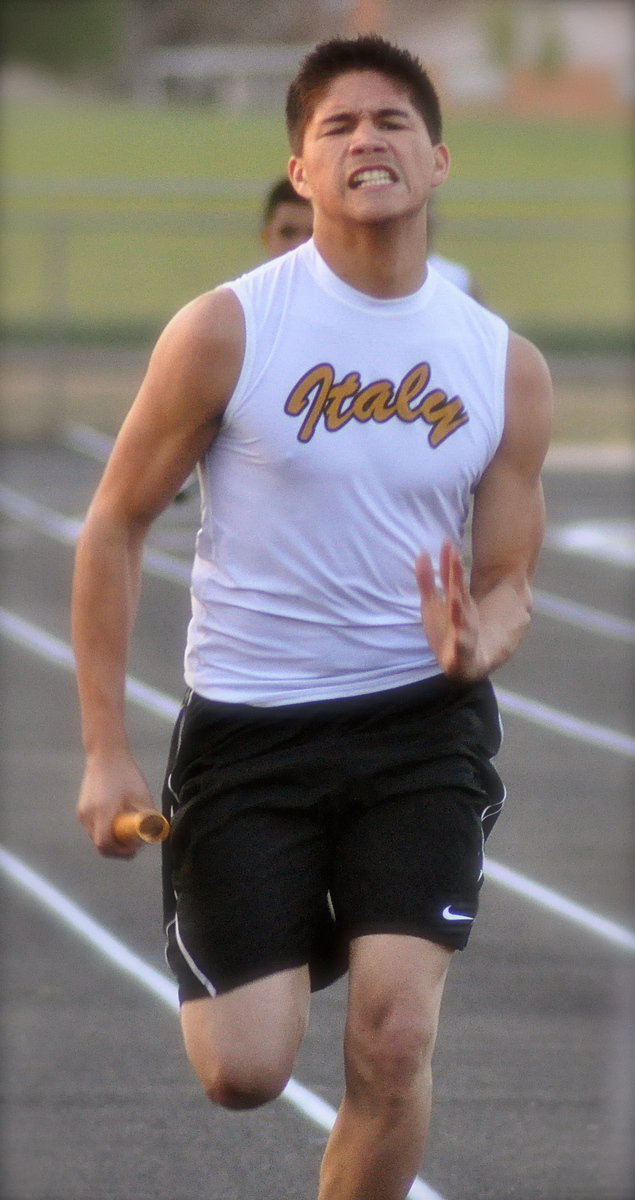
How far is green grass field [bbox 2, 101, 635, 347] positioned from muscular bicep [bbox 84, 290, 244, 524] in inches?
616

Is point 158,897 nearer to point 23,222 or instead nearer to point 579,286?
point 23,222

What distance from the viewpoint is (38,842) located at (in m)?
6.76

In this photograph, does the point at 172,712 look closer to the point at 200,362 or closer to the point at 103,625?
the point at 103,625

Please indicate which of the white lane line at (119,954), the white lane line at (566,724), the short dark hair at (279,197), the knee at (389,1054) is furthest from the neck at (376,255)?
the white lane line at (566,724)

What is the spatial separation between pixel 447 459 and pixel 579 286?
31.3m

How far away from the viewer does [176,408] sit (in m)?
3.45

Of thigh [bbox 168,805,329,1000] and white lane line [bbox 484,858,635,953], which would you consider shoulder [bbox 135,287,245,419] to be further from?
white lane line [bbox 484,858,635,953]

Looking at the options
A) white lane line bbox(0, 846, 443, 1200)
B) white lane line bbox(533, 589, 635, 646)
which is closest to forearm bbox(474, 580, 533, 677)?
white lane line bbox(0, 846, 443, 1200)

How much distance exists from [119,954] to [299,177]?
266 centimetres

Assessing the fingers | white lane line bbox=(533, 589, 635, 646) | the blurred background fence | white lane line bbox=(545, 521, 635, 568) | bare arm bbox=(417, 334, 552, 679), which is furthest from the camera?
the blurred background fence

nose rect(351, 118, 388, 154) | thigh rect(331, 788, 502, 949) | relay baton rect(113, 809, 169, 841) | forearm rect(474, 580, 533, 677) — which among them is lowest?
thigh rect(331, 788, 502, 949)

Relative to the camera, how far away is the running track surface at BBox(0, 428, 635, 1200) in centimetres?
432

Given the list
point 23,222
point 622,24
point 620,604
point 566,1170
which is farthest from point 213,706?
point 622,24

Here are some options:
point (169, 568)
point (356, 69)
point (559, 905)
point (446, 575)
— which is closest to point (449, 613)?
point (446, 575)
